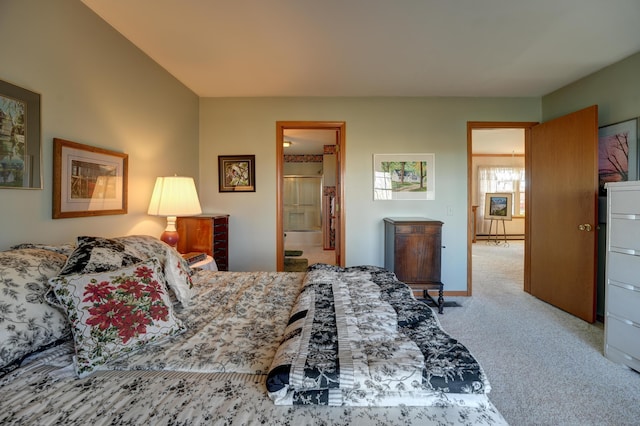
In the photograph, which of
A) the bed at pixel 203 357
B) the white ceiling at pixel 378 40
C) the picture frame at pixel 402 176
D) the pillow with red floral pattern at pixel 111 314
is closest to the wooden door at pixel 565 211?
the white ceiling at pixel 378 40

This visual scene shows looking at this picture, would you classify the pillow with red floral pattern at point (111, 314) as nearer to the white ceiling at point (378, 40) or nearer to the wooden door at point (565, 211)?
the white ceiling at point (378, 40)

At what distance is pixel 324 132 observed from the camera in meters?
5.13

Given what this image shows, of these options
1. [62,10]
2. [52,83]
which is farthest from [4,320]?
[62,10]

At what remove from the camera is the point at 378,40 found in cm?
231

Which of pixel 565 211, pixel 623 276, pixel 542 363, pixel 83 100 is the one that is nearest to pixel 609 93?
pixel 565 211

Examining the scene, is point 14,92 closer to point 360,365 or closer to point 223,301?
point 223,301

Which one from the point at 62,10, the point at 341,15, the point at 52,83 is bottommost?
the point at 52,83

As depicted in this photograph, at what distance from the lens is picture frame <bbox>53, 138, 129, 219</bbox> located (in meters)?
1.75

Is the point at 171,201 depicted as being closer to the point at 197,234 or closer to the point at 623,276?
the point at 197,234

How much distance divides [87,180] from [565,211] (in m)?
4.37

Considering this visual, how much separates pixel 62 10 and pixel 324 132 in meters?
3.77

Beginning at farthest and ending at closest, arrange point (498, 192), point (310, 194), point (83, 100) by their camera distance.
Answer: point (498, 192) → point (310, 194) → point (83, 100)

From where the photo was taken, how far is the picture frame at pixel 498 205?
7859mm

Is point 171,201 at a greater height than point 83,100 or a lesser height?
lesser
